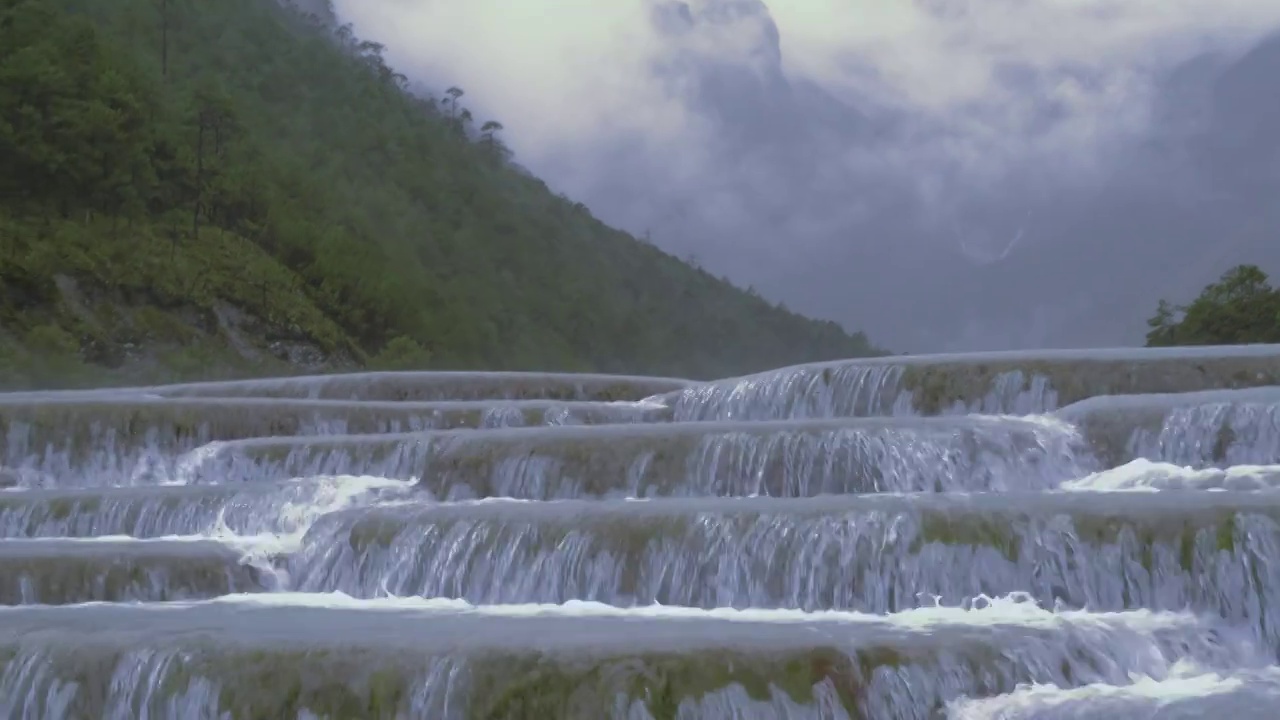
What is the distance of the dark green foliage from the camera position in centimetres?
4694

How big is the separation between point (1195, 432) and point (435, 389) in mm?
11946

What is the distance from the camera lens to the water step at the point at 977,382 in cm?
1653

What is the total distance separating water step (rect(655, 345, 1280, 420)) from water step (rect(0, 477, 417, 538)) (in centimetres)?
684

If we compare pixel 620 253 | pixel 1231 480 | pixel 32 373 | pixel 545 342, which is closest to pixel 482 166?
pixel 620 253

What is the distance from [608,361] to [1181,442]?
8180cm

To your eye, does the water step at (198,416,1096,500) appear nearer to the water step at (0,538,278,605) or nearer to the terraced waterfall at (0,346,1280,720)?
the terraced waterfall at (0,346,1280,720)

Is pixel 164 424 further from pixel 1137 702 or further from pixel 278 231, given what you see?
pixel 278 231

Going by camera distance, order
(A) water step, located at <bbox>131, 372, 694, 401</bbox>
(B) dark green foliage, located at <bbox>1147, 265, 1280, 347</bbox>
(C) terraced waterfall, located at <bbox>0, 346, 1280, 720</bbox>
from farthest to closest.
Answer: (B) dark green foliage, located at <bbox>1147, 265, 1280, 347</bbox> → (A) water step, located at <bbox>131, 372, 694, 401</bbox> → (C) terraced waterfall, located at <bbox>0, 346, 1280, 720</bbox>

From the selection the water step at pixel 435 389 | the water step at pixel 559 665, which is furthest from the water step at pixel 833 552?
the water step at pixel 435 389

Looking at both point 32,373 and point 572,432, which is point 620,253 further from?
point 572,432

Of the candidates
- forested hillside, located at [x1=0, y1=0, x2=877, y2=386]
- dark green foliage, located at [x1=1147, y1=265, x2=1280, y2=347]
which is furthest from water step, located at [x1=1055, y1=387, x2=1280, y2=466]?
dark green foliage, located at [x1=1147, y1=265, x2=1280, y2=347]

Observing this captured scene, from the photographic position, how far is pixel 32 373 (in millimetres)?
36438

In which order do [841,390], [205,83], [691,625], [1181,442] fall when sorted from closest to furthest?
[691,625]
[1181,442]
[841,390]
[205,83]

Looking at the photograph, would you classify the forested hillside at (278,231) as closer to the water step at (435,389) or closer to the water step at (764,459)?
the water step at (435,389)
